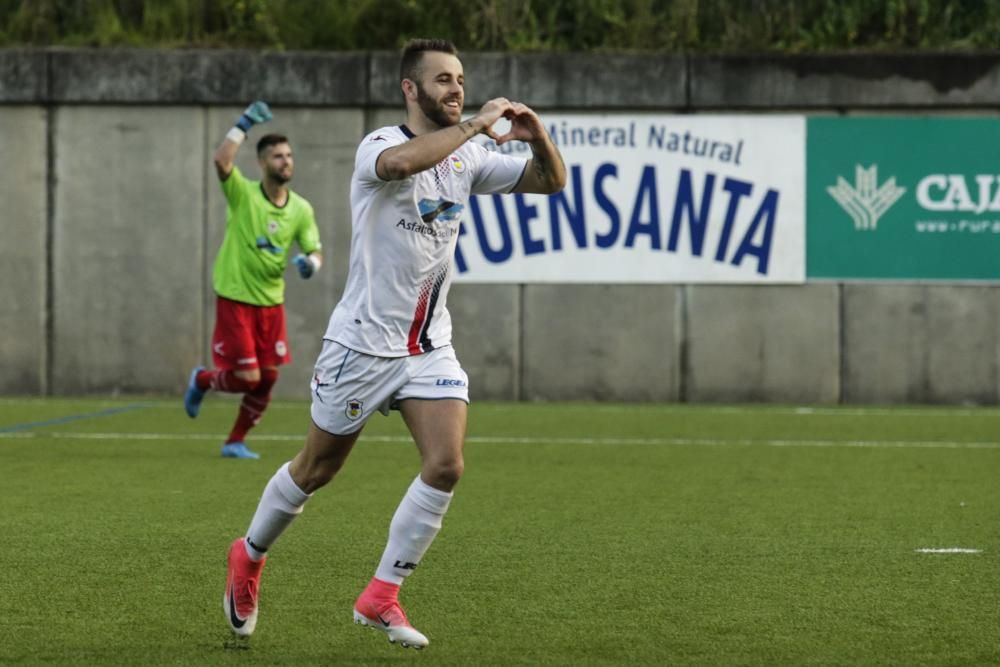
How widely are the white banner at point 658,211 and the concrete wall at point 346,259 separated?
20cm

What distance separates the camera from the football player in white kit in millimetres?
5758

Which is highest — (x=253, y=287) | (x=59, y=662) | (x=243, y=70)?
(x=243, y=70)

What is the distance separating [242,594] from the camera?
5797mm

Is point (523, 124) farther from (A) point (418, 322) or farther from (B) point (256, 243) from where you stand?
(B) point (256, 243)

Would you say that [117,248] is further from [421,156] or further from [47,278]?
[421,156]

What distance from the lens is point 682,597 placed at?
664 cm

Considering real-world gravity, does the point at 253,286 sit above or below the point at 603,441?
above

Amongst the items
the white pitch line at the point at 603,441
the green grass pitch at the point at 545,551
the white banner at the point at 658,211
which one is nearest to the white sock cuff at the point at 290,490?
the green grass pitch at the point at 545,551

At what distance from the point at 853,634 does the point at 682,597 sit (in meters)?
0.88

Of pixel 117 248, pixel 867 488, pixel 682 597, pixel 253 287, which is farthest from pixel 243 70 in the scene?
pixel 682 597

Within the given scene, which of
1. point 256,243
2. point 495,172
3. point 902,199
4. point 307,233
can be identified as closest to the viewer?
point 495,172

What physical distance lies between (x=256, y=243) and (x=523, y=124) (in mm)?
6810

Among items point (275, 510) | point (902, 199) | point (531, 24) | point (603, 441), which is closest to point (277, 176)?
point (603, 441)

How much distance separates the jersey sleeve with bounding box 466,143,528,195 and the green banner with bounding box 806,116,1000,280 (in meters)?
12.2
